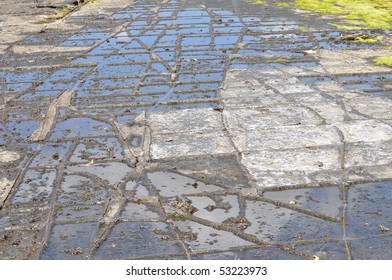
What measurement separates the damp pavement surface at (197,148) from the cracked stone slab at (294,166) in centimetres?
2

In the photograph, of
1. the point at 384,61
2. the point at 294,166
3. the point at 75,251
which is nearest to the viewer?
the point at 75,251

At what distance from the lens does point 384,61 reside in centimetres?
981

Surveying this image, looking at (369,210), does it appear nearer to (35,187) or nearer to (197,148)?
(197,148)

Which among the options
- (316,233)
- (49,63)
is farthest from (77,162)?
(49,63)

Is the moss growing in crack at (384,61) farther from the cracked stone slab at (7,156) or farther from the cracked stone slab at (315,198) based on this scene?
the cracked stone slab at (7,156)

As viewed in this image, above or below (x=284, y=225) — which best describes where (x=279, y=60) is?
below

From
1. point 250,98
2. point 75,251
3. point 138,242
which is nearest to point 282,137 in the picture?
point 250,98

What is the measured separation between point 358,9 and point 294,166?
32.1ft

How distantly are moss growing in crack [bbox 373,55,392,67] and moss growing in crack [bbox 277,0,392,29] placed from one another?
2.63 metres

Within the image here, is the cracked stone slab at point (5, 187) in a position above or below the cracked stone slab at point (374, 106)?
above

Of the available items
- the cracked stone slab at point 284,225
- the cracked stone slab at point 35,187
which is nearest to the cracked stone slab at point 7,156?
the cracked stone slab at point 35,187

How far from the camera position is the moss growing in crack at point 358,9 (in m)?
13.0

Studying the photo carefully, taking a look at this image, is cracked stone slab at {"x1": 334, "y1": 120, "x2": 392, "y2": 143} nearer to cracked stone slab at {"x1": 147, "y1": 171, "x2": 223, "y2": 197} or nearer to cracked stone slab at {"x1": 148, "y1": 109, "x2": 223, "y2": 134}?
cracked stone slab at {"x1": 148, "y1": 109, "x2": 223, "y2": 134}

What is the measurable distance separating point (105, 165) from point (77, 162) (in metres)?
0.35
